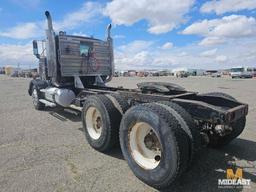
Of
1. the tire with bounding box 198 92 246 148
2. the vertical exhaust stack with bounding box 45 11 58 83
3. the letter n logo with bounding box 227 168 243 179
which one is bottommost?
the letter n logo with bounding box 227 168 243 179

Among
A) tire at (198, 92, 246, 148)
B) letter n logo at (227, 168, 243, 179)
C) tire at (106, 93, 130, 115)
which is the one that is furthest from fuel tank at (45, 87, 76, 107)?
letter n logo at (227, 168, 243, 179)

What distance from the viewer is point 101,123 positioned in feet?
16.6

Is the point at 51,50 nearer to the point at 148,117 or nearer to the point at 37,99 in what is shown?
the point at 37,99

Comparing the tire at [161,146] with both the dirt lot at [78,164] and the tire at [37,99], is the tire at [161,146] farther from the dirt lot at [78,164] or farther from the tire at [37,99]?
the tire at [37,99]

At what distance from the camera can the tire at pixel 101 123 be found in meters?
4.79

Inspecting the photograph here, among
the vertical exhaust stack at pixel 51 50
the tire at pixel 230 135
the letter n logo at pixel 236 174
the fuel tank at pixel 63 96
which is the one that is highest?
the vertical exhaust stack at pixel 51 50

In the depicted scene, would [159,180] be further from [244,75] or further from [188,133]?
[244,75]

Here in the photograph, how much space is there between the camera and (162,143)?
3475 millimetres

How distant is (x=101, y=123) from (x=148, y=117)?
1.61 m

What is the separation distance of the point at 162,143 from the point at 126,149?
87 centimetres

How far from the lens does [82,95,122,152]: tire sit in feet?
15.7

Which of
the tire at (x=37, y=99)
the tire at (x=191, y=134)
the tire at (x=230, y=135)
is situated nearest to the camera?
the tire at (x=191, y=134)

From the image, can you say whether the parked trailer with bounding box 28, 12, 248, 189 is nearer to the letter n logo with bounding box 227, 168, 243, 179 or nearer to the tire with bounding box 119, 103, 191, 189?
the tire with bounding box 119, 103, 191, 189

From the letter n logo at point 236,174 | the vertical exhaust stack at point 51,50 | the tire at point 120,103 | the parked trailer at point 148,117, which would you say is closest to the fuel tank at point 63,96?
the parked trailer at point 148,117
